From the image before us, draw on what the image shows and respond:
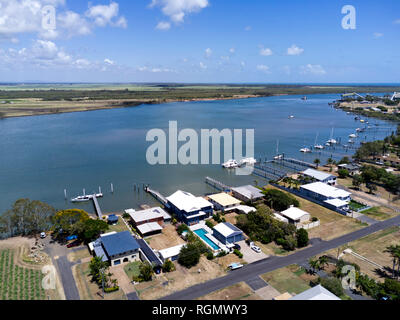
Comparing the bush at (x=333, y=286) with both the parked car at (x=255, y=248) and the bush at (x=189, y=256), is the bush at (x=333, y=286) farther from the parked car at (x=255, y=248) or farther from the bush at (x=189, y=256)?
the bush at (x=189, y=256)

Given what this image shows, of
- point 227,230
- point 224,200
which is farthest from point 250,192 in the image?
point 227,230

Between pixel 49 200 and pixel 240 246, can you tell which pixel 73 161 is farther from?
pixel 240 246

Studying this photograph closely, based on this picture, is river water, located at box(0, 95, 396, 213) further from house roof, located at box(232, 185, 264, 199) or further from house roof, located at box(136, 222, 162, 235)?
house roof, located at box(136, 222, 162, 235)

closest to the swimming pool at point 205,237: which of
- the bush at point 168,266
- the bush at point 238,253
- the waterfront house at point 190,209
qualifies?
the bush at point 238,253

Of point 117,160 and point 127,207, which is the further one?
point 117,160

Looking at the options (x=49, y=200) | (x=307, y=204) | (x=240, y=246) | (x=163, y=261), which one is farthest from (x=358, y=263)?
(x=49, y=200)

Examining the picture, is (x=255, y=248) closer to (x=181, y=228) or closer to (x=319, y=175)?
(x=181, y=228)
